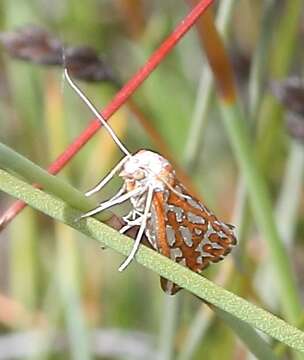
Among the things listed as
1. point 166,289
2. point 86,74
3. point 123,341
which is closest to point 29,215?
point 123,341

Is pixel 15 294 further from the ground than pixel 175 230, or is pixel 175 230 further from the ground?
pixel 175 230

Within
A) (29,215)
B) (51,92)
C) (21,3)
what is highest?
(21,3)

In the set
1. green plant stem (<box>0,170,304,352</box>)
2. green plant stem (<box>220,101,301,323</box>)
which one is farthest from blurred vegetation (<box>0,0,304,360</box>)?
green plant stem (<box>0,170,304,352</box>)

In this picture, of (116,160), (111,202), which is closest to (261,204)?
(111,202)

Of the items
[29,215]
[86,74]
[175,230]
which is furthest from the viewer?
[29,215]

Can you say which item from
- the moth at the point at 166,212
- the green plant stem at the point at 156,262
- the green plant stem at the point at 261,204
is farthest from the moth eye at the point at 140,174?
the green plant stem at the point at 261,204

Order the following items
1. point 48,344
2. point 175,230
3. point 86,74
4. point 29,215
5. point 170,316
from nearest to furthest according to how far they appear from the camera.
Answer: point 175,230
point 86,74
point 170,316
point 48,344
point 29,215

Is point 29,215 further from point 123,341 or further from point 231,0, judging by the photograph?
point 231,0

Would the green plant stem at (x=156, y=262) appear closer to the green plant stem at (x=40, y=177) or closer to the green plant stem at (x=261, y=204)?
the green plant stem at (x=40, y=177)
